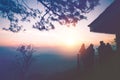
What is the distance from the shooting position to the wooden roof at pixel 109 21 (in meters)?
7.57

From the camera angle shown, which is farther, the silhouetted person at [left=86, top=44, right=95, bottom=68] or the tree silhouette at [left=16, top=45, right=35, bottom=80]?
the tree silhouette at [left=16, top=45, right=35, bottom=80]

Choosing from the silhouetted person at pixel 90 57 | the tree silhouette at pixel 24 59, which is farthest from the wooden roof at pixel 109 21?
the tree silhouette at pixel 24 59

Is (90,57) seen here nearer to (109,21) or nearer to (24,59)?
(109,21)

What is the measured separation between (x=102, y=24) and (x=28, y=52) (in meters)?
44.9

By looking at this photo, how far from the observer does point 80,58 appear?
12445mm

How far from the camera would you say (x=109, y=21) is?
8.35 metres

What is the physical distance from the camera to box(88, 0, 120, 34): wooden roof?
24.8ft

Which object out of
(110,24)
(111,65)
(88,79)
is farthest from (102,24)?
(88,79)

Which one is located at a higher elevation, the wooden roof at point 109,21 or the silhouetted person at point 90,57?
the wooden roof at point 109,21

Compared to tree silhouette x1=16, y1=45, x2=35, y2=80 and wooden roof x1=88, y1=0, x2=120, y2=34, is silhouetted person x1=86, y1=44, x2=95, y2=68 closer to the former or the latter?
wooden roof x1=88, y1=0, x2=120, y2=34

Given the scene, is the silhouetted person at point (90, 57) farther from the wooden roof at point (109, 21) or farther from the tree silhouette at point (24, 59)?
the tree silhouette at point (24, 59)

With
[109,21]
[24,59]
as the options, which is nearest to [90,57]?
[109,21]

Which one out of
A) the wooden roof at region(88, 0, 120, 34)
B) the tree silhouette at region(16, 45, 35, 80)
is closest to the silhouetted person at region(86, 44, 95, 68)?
the wooden roof at region(88, 0, 120, 34)

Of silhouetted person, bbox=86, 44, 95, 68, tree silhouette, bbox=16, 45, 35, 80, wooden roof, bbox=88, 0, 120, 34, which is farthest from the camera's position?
tree silhouette, bbox=16, 45, 35, 80
